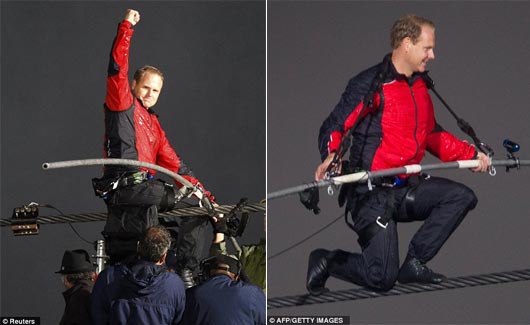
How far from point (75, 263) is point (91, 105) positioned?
0.69m

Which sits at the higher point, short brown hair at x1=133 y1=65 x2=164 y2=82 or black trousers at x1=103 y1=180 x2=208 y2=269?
short brown hair at x1=133 y1=65 x2=164 y2=82

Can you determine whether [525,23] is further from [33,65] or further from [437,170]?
[33,65]

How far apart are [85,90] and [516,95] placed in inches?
69.9

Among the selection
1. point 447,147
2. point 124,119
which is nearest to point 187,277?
point 124,119

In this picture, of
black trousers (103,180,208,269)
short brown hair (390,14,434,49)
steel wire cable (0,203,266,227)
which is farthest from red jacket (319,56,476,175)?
black trousers (103,180,208,269)

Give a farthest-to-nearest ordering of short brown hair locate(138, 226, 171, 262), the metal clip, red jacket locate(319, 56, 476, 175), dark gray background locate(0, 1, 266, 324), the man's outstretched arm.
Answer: dark gray background locate(0, 1, 266, 324) < the metal clip < red jacket locate(319, 56, 476, 175) < the man's outstretched arm < short brown hair locate(138, 226, 171, 262)

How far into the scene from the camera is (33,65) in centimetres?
482

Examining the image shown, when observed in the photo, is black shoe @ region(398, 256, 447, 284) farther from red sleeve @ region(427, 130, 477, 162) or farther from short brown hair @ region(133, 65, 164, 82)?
short brown hair @ region(133, 65, 164, 82)

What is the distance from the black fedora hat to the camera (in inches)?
177

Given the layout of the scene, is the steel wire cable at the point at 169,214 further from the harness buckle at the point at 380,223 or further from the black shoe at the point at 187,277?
the harness buckle at the point at 380,223

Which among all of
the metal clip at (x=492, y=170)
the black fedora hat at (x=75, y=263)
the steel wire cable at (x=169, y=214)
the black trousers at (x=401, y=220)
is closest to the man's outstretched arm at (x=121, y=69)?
the steel wire cable at (x=169, y=214)

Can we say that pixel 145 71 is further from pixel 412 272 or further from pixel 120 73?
pixel 412 272

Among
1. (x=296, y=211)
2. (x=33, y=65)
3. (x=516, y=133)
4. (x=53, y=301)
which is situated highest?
(x=33, y=65)

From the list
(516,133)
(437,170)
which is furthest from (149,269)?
(516,133)
